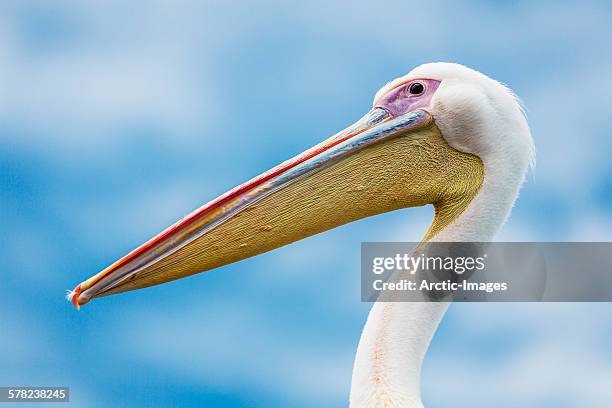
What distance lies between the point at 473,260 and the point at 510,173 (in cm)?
55

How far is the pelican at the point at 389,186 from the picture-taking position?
523cm

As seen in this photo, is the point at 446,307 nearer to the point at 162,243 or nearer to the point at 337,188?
the point at 337,188

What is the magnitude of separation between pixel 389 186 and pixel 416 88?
0.62m

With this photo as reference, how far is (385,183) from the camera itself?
18.1ft

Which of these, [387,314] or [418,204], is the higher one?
[418,204]

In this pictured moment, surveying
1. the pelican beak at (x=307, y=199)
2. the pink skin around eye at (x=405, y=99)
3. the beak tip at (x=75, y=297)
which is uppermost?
the pink skin around eye at (x=405, y=99)

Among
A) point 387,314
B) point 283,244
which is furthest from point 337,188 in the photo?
point 387,314

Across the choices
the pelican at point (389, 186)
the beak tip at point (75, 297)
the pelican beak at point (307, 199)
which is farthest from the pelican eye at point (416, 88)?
the beak tip at point (75, 297)

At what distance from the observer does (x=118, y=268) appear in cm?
520

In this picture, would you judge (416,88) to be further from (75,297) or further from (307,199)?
(75,297)

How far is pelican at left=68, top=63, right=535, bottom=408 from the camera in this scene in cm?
523

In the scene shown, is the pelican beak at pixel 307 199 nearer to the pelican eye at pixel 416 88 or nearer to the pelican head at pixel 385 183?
the pelican head at pixel 385 183

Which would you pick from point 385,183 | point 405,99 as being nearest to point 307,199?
point 385,183

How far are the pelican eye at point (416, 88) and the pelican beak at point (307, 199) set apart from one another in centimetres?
13
